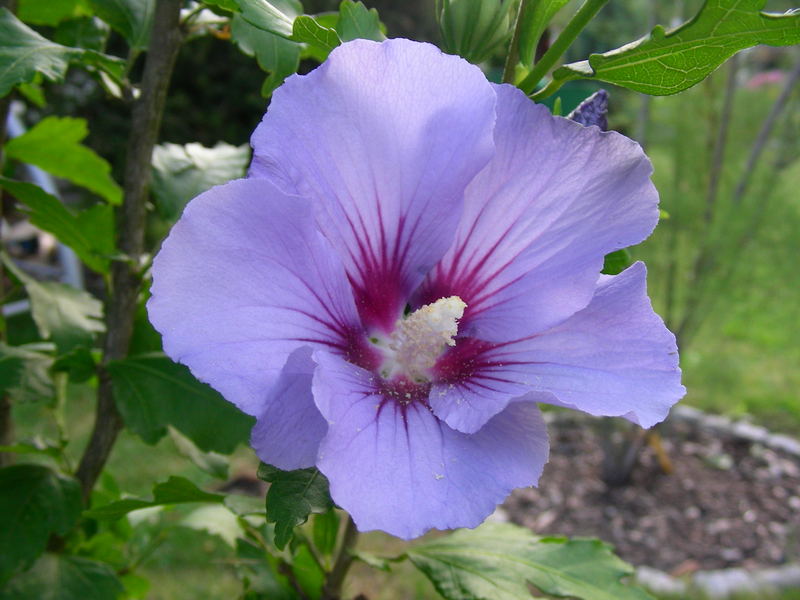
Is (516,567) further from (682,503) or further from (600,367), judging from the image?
(682,503)

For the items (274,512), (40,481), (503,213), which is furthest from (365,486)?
(40,481)

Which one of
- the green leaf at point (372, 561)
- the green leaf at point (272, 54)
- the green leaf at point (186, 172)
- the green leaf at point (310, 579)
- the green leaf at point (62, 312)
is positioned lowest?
the green leaf at point (310, 579)

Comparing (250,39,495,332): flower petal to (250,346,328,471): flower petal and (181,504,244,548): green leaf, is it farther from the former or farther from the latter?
(181,504,244,548): green leaf

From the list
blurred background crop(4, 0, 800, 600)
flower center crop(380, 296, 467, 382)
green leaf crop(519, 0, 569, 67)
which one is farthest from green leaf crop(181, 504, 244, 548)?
blurred background crop(4, 0, 800, 600)

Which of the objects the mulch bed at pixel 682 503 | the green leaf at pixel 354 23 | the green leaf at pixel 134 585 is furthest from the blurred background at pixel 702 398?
the green leaf at pixel 354 23

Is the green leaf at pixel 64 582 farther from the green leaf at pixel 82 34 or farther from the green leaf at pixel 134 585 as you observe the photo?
the green leaf at pixel 82 34

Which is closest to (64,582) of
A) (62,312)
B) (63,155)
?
(62,312)

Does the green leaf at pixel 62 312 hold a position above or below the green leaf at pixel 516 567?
above
